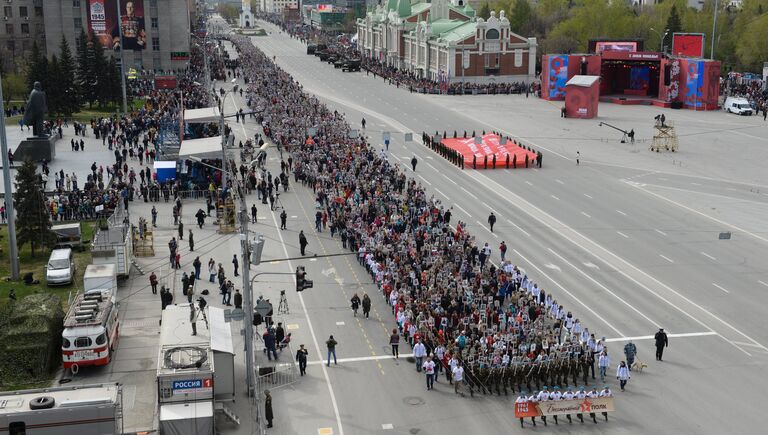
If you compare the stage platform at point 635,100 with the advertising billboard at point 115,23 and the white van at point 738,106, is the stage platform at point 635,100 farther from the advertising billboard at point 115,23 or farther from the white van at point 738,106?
the advertising billboard at point 115,23

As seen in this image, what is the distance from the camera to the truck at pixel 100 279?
116 ft

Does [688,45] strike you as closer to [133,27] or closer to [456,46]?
[456,46]

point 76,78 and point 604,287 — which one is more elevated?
point 76,78

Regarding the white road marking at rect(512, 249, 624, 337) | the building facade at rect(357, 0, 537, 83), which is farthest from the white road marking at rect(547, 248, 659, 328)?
the building facade at rect(357, 0, 537, 83)

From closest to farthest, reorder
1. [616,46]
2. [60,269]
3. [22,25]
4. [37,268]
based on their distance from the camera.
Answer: [60,269] < [37,268] < [616,46] < [22,25]

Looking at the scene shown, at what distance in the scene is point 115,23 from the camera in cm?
11862

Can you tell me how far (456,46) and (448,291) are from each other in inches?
3287

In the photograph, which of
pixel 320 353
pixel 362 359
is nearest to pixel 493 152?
pixel 320 353

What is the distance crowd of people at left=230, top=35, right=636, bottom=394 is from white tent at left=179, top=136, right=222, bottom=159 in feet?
19.9

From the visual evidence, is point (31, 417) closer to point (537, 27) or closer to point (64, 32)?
point (64, 32)

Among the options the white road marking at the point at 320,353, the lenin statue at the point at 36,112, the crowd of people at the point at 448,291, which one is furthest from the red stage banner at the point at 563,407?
the lenin statue at the point at 36,112

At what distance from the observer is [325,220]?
159ft

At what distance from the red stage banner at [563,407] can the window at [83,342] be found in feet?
44.5

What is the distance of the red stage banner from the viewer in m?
26.7
